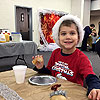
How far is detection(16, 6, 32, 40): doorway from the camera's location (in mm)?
6312

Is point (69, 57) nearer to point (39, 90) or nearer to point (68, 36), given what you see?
point (68, 36)

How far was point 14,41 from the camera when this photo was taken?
3117mm

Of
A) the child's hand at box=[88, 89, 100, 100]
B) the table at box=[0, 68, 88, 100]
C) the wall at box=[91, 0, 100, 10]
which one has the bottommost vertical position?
the table at box=[0, 68, 88, 100]

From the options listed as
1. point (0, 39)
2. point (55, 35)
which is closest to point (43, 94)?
point (55, 35)

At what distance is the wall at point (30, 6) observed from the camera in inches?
223

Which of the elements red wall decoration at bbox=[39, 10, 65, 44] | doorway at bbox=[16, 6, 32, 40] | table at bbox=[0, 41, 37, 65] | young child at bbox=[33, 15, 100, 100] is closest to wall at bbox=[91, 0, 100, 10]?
red wall decoration at bbox=[39, 10, 65, 44]

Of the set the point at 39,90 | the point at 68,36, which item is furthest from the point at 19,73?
the point at 68,36

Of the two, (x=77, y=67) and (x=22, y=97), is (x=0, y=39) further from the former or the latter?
(x=22, y=97)

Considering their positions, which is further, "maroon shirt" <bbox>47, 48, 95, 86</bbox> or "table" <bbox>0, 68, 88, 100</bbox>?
"maroon shirt" <bbox>47, 48, 95, 86</bbox>

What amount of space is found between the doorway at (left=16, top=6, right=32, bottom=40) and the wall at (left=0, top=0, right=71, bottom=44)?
193mm

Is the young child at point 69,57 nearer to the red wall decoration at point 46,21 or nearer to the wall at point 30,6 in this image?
the wall at point 30,6

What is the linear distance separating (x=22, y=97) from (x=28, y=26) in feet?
20.7

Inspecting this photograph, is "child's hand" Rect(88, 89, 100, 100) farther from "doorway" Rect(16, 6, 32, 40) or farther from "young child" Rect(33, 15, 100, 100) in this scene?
"doorway" Rect(16, 6, 32, 40)

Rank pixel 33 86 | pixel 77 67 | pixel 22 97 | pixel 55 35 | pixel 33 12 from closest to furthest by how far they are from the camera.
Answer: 1. pixel 22 97
2. pixel 33 86
3. pixel 77 67
4. pixel 55 35
5. pixel 33 12
